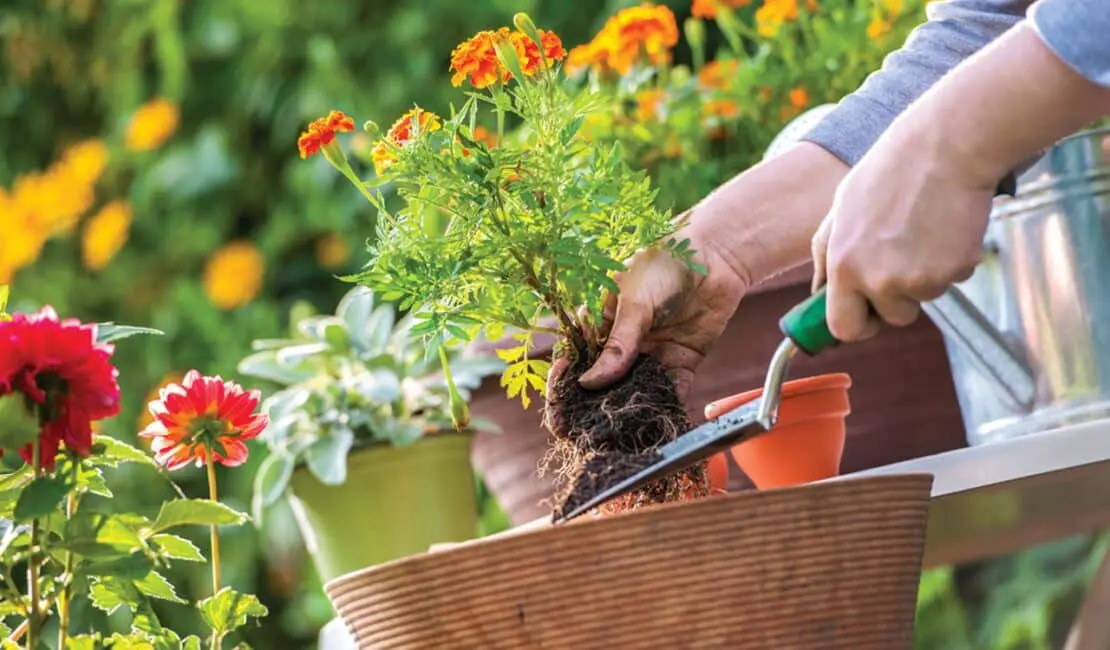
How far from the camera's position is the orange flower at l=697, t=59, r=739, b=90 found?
178 centimetres

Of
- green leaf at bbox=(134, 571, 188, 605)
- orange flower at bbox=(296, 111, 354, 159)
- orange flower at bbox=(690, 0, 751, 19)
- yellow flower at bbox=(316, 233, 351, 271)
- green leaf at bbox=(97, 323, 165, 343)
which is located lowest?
yellow flower at bbox=(316, 233, 351, 271)

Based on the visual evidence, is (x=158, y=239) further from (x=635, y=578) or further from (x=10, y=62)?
(x=635, y=578)

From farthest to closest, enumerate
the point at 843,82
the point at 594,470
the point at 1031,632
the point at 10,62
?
the point at 10,62
the point at 1031,632
the point at 843,82
the point at 594,470

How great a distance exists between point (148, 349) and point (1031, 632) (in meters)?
1.60

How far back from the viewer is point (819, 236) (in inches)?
35.7

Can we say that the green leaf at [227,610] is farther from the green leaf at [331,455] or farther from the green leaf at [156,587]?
the green leaf at [331,455]

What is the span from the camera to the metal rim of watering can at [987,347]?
120 centimetres

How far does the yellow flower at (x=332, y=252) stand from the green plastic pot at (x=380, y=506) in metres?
0.90

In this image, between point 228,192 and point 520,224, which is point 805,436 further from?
point 228,192

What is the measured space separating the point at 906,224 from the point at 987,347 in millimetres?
410

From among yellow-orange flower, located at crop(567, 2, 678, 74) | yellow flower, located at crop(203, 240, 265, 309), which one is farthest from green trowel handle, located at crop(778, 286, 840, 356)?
yellow flower, located at crop(203, 240, 265, 309)

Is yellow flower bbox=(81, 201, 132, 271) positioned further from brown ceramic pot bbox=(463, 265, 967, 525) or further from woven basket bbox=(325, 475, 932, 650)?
woven basket bbox=(325, 475, 932, 650)

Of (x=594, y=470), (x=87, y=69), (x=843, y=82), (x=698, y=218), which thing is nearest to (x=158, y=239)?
(x=87, y=69)

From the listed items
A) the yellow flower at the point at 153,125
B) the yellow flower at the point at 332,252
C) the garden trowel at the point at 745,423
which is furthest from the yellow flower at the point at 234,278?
the garden trowel at the point at 745,423
